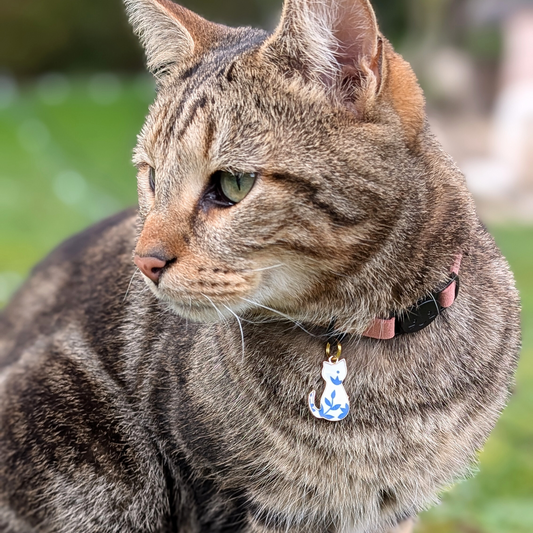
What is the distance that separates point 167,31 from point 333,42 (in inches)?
24.1

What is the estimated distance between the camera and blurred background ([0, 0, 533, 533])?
394 cm

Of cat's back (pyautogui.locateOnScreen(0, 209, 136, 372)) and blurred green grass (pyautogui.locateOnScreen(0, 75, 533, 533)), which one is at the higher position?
cat's back (pyautogui.locateOnScreen(0, 209, 136, 372))

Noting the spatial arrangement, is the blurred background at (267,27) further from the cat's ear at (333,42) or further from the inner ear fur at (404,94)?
the cat's ear at (333,42)

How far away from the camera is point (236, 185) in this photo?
72.1 inches

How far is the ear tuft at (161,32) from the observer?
2.14 m

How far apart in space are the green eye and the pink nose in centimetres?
23

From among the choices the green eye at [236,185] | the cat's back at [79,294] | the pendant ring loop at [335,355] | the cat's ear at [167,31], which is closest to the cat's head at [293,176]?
the green eye at [236,185]

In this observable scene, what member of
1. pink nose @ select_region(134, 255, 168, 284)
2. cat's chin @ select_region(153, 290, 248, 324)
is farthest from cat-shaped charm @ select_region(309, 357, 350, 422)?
pink nose @ select_region(134, 255, 168, 284)

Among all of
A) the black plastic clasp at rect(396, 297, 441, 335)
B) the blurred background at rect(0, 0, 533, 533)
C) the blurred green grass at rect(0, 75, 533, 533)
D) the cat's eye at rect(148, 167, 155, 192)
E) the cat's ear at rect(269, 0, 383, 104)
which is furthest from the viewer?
the blurred background at rect(0, 0, 533, 533)

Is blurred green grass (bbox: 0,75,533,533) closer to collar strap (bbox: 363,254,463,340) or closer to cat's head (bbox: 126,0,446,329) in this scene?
collar strap (bbox: 363,254,463,340)

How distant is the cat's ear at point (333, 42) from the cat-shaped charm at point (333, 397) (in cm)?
73

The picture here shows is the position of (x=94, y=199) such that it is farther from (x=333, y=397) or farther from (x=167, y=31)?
(x=333, y=397)

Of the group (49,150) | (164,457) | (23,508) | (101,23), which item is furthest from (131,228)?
(101,23)

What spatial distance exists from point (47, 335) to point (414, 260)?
143cm
